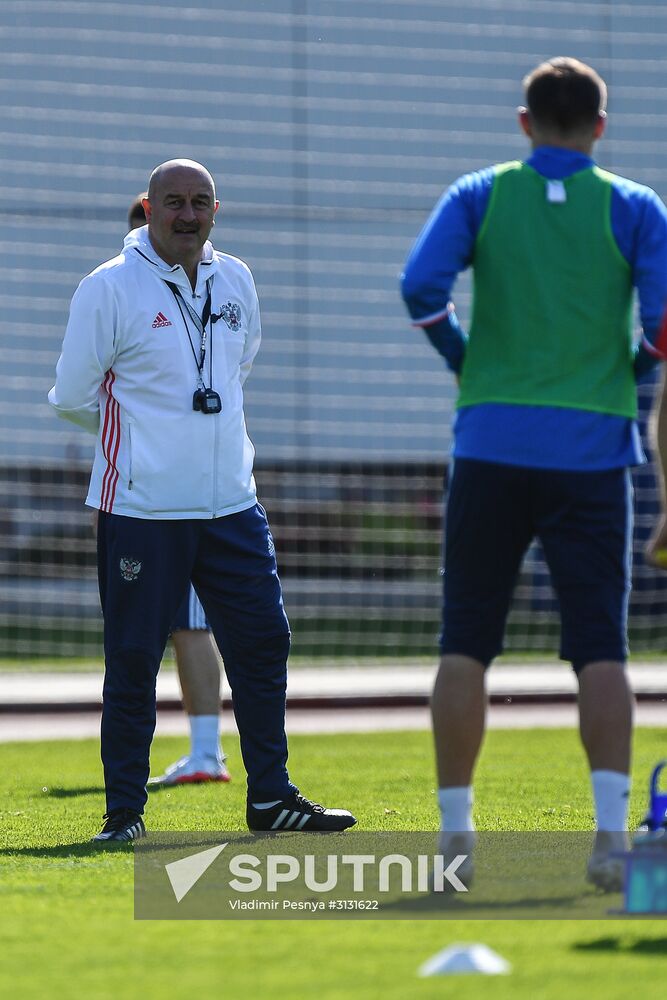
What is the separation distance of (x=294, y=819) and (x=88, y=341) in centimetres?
156

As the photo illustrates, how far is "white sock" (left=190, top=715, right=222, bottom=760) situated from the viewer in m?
7.43

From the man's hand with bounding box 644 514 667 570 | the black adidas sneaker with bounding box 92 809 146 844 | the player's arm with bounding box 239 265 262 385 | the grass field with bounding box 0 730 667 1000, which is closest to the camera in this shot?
the grass field with bounding box 0 730 667 1000

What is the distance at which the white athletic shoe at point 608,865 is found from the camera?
13.2ft

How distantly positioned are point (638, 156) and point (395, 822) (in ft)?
47.4

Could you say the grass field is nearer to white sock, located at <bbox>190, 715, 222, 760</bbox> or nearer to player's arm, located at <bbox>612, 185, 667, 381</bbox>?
player's arm, located at <bbox>612, 185, 667, 381</bbox>

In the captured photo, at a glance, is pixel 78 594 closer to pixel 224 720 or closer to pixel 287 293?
pixel 287 293

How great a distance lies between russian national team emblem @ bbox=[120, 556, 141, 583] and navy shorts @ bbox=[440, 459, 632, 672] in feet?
4.80

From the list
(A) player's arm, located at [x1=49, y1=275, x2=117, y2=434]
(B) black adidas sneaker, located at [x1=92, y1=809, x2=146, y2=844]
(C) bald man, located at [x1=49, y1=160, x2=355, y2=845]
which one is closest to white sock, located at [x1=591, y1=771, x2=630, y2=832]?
(C) bald man, located at [x1=49, y1=160, x2=355, y2=845]

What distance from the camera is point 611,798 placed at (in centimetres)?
411

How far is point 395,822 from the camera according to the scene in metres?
5.74

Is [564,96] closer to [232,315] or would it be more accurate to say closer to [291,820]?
[232,315]

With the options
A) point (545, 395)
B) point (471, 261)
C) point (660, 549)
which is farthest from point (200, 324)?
point (660, 549)

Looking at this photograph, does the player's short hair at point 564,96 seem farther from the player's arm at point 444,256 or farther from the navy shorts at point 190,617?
the navy shorts at point 190,617

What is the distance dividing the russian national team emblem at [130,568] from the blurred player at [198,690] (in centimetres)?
193
